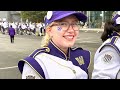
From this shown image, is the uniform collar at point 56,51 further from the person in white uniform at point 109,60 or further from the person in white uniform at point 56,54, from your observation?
the person in white uniform at point 109,60

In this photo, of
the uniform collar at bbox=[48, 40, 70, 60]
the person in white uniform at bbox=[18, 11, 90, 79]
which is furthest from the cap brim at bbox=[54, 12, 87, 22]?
the uniform collar at bbox=[48, 40, 70, 60]

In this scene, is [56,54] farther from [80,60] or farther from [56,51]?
[80,60]

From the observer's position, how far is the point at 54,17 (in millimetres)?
1358

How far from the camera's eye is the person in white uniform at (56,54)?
4.35 feet

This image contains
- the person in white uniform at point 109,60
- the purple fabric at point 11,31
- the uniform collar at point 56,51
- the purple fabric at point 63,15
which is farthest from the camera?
the purple fabric at point 11,31

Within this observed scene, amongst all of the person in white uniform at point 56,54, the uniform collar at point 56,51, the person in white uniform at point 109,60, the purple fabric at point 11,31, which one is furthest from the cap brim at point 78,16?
the purple fabric at point 11,31

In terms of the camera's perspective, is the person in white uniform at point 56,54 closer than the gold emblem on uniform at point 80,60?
Yes

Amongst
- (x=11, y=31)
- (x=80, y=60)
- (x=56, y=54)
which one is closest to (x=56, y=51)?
(x=56, y=54)

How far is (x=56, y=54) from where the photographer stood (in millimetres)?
1429

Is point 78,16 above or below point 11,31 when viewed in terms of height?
above
